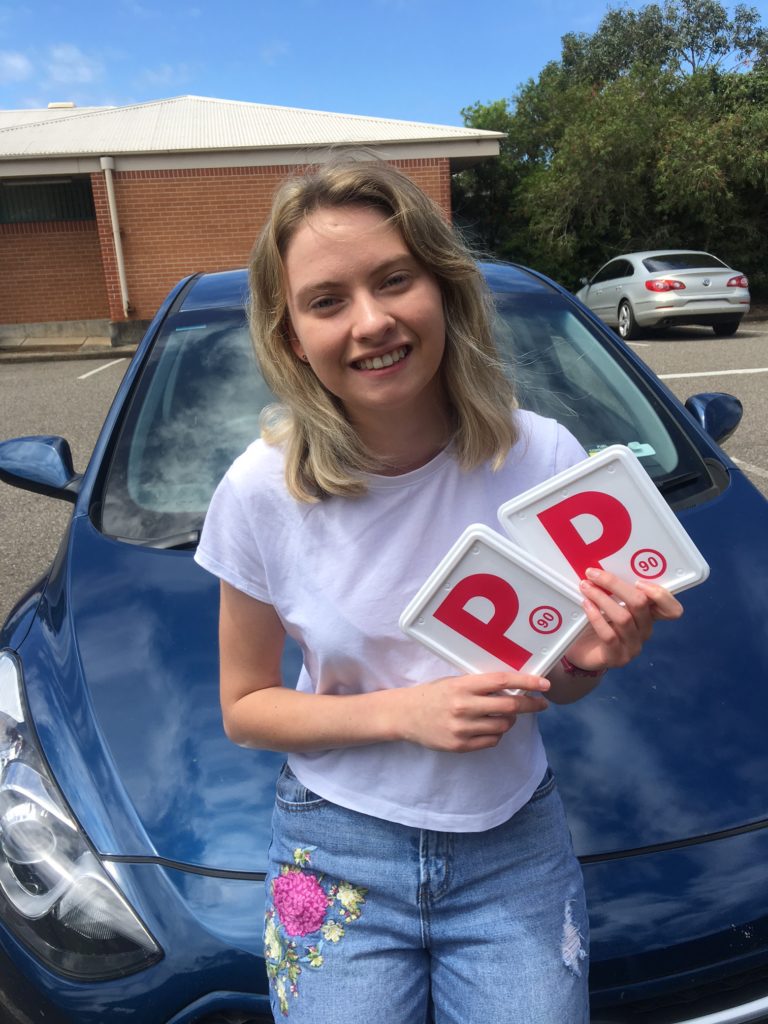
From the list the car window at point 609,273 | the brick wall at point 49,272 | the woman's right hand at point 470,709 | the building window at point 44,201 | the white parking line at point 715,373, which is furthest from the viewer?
the brick wall at point 49,272

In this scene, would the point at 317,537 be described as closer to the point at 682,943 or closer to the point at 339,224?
the point at 339,224

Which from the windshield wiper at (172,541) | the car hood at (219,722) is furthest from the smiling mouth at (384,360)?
the windshield wiper at (172,541)

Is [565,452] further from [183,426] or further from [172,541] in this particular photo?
[183,426]

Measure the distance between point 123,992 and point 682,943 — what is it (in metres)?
0.85

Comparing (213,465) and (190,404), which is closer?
(213,465)

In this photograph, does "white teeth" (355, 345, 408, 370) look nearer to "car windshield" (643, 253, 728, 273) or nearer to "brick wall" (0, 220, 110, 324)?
"car windshield" (643, 253, 728, 273)

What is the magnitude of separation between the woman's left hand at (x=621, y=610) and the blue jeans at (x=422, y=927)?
0.96ft

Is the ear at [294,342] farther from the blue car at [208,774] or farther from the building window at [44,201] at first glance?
the building window at [44,201]

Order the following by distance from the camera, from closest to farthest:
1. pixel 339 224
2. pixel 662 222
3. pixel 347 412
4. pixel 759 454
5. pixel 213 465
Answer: pixel 339 224, pixel 347 412, pixel 213 465, pixel 759 454, pixel 662 222

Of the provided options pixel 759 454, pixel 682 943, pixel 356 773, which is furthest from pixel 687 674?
pixel 759 454

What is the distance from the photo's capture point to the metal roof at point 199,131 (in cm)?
1509

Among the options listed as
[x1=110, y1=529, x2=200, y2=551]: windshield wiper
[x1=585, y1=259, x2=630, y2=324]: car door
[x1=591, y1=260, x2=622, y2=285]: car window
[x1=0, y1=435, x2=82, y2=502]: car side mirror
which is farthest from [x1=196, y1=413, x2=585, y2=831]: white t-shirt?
[x1=591, y1=260, x2=622, y2=285]: car window

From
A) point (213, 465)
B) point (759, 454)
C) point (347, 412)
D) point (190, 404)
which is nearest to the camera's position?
point (347, 412)

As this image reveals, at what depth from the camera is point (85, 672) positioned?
1873 mm
